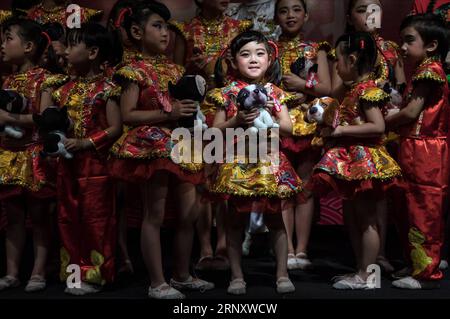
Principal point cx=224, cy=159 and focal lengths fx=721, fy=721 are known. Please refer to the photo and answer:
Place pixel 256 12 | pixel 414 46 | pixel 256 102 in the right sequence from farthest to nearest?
1. pixel 256 12
2. pixel 414 46
3. pixel 256 102

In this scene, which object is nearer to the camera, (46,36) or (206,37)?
(46,36)

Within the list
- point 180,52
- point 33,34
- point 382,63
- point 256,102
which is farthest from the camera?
point 180,52

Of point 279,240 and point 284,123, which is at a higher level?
point 284,123

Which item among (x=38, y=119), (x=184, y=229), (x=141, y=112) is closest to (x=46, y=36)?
(x=38, y=119)

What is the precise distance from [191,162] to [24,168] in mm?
836

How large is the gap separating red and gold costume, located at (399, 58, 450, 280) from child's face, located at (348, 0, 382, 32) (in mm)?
641

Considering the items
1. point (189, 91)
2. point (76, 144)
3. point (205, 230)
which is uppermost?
point (189, 91)

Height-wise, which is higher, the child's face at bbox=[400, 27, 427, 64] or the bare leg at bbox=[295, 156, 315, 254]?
the child's face at bbox=[400, 27, 427, 64]

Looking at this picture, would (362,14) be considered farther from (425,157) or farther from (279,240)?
(279,240)

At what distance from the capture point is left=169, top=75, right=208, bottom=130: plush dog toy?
310 cm

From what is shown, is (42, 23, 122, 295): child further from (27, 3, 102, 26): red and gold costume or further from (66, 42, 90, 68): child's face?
(27, 3, 102, 26): red and gold costume

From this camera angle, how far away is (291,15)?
3975 mm

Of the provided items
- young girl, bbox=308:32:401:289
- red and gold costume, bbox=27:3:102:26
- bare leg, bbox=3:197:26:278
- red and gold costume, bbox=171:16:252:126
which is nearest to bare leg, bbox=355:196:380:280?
young girl, bbox=308:32:401:289

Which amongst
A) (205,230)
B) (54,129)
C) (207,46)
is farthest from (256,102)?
(205,230)
